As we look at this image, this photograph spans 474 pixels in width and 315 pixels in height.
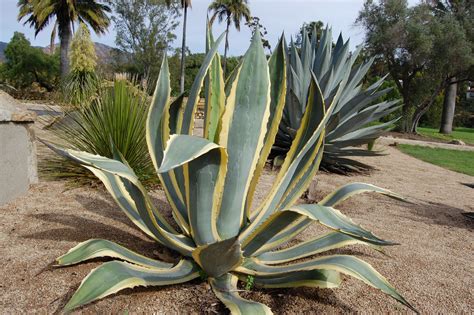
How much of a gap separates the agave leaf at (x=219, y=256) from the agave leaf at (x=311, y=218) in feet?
0.39

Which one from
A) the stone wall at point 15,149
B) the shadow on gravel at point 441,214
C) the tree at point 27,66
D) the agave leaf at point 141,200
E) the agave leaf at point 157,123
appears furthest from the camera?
the tree at point 27,66

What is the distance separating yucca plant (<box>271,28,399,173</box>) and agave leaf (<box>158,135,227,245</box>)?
3.12 m

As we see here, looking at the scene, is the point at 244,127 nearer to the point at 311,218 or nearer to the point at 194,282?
the point at 311,218

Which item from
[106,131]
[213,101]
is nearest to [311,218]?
[213,101]

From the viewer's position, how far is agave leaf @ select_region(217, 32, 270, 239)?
5.23 ft

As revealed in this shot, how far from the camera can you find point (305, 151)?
5.80 feet

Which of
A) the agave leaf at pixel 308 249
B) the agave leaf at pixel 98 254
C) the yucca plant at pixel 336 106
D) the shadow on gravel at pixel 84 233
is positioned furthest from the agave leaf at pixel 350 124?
the agave leaf at pixel 98 254

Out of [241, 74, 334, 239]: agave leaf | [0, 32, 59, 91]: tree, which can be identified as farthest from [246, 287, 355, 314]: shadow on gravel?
[0, 32, 59, 91]: tree

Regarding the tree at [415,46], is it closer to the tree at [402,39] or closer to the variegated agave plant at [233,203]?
the tree at [402,39]

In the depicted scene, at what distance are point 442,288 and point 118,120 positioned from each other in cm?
273

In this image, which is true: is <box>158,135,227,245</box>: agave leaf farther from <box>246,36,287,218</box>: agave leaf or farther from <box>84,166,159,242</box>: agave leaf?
<box>84,166,159,242</box>: agave leaf

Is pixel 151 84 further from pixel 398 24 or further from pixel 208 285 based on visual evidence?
pixel 398 24

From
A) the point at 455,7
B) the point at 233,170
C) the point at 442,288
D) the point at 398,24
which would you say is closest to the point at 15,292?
the point at 233,170

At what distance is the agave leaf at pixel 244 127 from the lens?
1.59 meters
